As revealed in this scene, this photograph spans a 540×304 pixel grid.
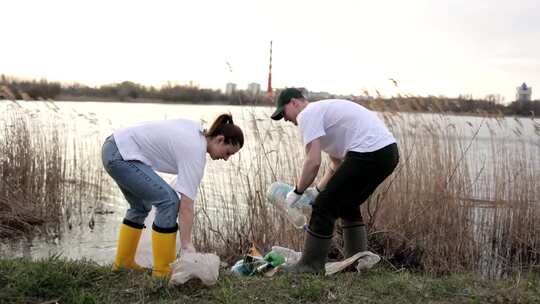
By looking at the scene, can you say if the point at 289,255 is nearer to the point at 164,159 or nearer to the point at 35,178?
the point at 164,159

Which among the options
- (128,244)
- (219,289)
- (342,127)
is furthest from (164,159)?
(342,127)

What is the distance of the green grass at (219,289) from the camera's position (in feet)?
9.91

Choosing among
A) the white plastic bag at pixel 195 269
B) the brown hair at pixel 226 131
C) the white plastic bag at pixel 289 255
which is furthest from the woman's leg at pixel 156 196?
the white plastic bag at pixel 289 255

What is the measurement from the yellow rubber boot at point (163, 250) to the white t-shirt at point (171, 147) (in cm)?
37

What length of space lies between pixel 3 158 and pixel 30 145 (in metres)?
0.37

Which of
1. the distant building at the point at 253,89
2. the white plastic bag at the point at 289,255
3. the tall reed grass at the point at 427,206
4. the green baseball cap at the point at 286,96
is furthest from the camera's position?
the distant building at the point at 253,89

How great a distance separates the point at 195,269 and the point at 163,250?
478mm

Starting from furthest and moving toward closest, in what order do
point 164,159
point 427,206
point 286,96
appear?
point 427,206, point 286,96, point 164,159

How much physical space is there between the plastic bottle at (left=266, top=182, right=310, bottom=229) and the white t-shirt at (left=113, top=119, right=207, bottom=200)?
101 centimetres

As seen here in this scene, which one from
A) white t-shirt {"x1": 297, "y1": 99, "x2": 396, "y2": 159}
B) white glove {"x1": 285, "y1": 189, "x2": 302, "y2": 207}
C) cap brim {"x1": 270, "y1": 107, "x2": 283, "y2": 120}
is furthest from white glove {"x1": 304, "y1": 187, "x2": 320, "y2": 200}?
cap brim {"x1": 270, "y1": 107, "x2": 283, "y2": 120}

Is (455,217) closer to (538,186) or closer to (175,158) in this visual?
(538,186)

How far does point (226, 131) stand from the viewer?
355cm

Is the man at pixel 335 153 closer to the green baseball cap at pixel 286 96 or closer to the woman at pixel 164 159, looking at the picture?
the green baseball cap at pixel 286 96

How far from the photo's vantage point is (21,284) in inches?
119
